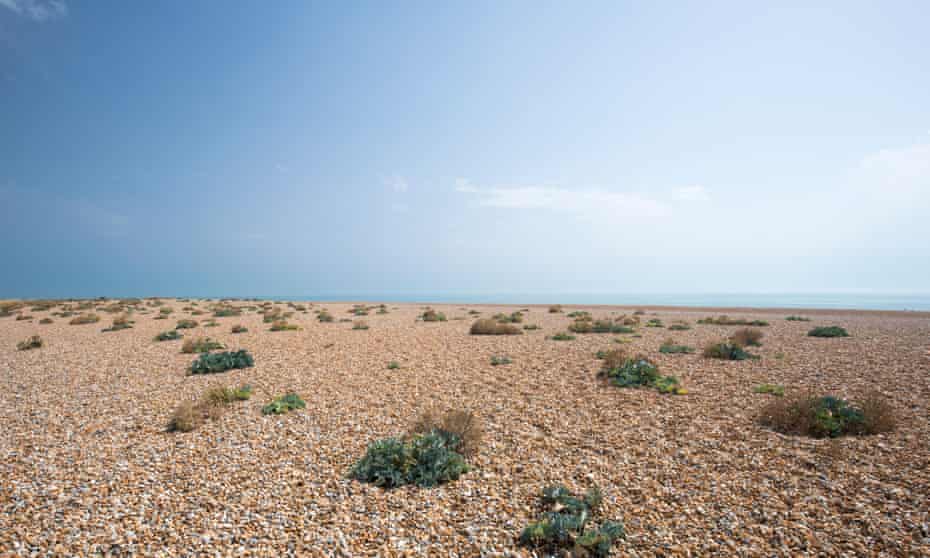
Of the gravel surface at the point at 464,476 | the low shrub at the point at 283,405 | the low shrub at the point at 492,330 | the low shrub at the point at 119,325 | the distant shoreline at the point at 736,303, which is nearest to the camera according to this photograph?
the gravel surface at the point at 464,476

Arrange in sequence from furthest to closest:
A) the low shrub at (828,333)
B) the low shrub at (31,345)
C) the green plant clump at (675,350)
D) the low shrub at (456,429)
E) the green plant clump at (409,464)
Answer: the low shrub at (828,333) < the low shrub at (31,345) < the green plant clump at (675,350) < the low shrub at (456,429) < the green plant clump at (409,464)

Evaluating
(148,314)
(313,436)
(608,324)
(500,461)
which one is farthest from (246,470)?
(148,314)

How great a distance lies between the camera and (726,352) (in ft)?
40.9

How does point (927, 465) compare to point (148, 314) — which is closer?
point (927, 465)

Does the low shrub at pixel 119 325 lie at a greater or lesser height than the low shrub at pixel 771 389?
lesser

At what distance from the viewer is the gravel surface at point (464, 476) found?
415 cm

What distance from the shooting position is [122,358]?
532 inches

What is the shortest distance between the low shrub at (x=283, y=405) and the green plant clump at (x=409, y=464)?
128 inches

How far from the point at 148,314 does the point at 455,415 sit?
33.2 metres

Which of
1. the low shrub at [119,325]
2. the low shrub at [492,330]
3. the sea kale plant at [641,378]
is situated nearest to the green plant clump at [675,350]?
the sea kale plant at [641,378]

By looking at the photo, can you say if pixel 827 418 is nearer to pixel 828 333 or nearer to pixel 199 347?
pixel 828 333

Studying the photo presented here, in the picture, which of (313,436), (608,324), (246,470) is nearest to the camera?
(246,470)

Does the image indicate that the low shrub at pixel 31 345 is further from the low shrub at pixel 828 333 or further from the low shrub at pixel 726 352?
the low shrub at pixel 828 333

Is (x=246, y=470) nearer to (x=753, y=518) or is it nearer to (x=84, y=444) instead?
(x=84, y=444)
